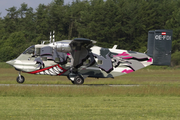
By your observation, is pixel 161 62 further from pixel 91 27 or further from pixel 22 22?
pixel 22 22

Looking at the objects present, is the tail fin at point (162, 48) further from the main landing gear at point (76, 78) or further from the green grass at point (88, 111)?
the green grass at point (88, 111)

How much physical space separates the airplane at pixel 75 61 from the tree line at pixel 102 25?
129ft

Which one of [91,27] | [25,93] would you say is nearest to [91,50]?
[25,93]

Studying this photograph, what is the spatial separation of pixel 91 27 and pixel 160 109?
59893 millimetres

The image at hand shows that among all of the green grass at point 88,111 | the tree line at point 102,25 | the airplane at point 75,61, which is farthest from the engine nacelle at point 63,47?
the tree line at point 102,25

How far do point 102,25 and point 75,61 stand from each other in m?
48.6

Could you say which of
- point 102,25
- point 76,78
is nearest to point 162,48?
point 76,78

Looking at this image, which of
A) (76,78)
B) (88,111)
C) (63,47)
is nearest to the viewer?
(88,111)

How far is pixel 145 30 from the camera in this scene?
71.2 m

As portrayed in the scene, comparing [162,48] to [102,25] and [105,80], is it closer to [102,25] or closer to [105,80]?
[105,80]

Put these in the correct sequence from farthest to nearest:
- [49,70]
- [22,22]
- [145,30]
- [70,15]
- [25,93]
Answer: [22,22] → [70,15] → [145,30] → [49,70] → [25,93]

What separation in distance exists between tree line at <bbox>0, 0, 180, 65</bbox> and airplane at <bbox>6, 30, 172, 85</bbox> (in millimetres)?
39389

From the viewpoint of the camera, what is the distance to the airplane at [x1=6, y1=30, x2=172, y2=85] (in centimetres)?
2306

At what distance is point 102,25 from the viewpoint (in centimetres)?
7094
